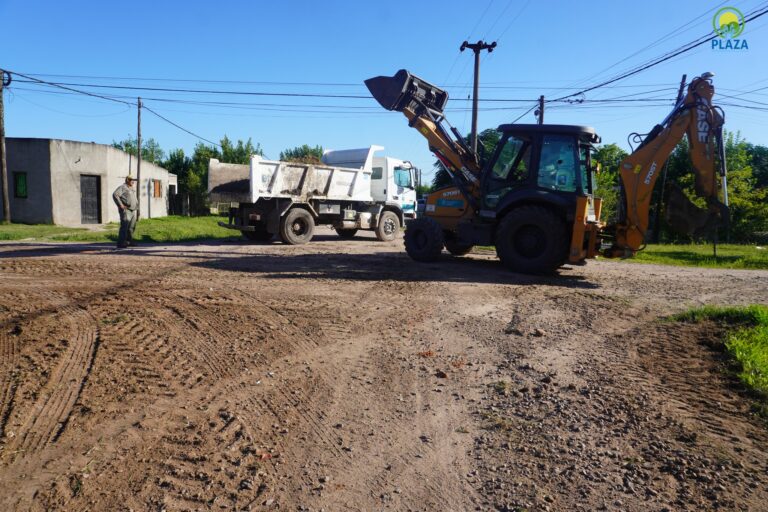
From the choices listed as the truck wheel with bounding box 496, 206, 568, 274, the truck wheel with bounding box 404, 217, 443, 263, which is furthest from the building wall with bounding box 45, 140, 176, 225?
the truck wheel with bounding box 496, 206, 568, 274

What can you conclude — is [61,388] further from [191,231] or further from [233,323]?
[191,231]

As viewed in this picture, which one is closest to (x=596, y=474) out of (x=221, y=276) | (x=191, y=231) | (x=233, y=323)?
(x=233, y=323)

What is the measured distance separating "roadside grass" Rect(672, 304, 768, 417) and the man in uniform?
12.0 metres

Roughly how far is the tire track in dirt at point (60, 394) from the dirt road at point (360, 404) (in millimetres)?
20

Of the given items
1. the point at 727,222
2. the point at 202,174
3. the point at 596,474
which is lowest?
the point at 596,474

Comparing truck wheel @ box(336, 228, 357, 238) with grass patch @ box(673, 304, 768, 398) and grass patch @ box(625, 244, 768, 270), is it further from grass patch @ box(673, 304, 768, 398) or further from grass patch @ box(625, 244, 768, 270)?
grass patch @ box(673, 304, 768, 398)

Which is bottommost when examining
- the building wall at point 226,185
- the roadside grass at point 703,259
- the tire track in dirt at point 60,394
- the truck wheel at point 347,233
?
the tire track in dirt at point 60,394

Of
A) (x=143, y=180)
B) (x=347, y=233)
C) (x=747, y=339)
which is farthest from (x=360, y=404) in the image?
(x=143, y=180)

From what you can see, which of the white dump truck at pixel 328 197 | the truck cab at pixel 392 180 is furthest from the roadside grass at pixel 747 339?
the truck cab at pixel 392 180

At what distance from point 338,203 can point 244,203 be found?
10.5 ft

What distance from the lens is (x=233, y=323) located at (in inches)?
253

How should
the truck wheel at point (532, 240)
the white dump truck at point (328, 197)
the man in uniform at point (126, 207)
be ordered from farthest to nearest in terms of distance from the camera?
the white dump truck at point (328, 197)
the man in uniform at point (126, 207)
the truck wheel at point (532, 240)

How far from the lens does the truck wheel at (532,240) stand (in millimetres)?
10227

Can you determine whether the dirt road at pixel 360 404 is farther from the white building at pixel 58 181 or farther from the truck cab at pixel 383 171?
the white building at pixel 58 181
